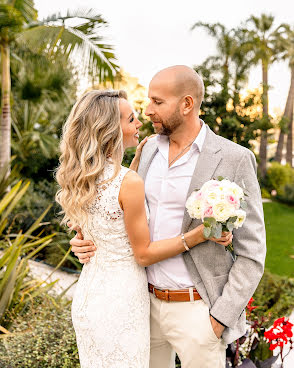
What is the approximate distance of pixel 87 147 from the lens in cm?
192

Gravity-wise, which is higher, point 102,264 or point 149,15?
point 149,15

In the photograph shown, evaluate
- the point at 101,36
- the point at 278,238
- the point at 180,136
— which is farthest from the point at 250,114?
the point at 180,136

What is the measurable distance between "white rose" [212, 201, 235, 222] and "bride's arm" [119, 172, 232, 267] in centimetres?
14

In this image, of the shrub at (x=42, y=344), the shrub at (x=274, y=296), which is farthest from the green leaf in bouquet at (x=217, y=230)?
the shrub at (x=274, y=296)

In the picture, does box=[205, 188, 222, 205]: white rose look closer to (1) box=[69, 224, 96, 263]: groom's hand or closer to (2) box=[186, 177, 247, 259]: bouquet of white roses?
(2) box=[186, 177, 247, 259]: bouquet of white roses

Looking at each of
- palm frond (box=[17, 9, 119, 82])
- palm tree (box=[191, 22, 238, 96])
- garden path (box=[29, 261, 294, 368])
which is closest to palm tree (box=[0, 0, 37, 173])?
palm frond (box=[17, 9, 119, 82])

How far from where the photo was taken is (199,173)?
2.04m

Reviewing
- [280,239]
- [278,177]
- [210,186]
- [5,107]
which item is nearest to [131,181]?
[210,186]

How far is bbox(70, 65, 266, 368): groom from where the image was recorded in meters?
1.99

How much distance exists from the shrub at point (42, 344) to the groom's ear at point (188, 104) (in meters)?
2.07

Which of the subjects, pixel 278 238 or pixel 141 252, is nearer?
pixel 141 252

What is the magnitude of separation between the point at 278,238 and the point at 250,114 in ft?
17.7

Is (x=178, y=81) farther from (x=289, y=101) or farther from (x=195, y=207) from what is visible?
(x=289, y=101)

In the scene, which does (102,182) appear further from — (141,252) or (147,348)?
(147,348)
